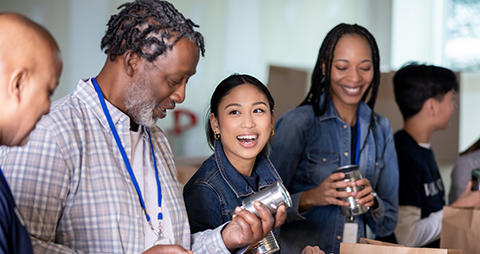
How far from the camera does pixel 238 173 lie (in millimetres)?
1501

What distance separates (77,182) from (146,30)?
304mm

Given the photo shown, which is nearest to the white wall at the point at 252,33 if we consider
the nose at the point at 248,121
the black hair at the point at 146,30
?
the nose at the point at 248,121

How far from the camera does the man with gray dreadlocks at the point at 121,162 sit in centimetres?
102

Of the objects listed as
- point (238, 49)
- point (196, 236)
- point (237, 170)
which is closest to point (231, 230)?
point (196, 236)

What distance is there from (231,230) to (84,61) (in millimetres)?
2374

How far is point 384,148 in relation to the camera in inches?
78.2

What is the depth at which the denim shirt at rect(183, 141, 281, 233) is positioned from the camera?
4.66ft

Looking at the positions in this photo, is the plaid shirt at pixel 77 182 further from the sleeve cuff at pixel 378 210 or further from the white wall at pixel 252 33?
the white wall at pixel 252 33

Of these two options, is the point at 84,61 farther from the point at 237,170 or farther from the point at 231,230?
the point at 231,230

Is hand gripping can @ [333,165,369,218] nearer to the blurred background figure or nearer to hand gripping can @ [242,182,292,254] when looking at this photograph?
hand gripping can @ [242,182,292,254]

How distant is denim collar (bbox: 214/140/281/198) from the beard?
13.8 inches

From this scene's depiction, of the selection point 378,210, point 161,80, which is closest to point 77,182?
point 161,80

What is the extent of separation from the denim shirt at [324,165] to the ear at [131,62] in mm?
756

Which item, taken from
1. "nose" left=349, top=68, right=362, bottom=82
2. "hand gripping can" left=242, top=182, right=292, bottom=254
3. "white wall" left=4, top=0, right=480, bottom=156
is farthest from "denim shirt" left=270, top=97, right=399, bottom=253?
"white wall" left=4, top=0, right=480, bottom=156
